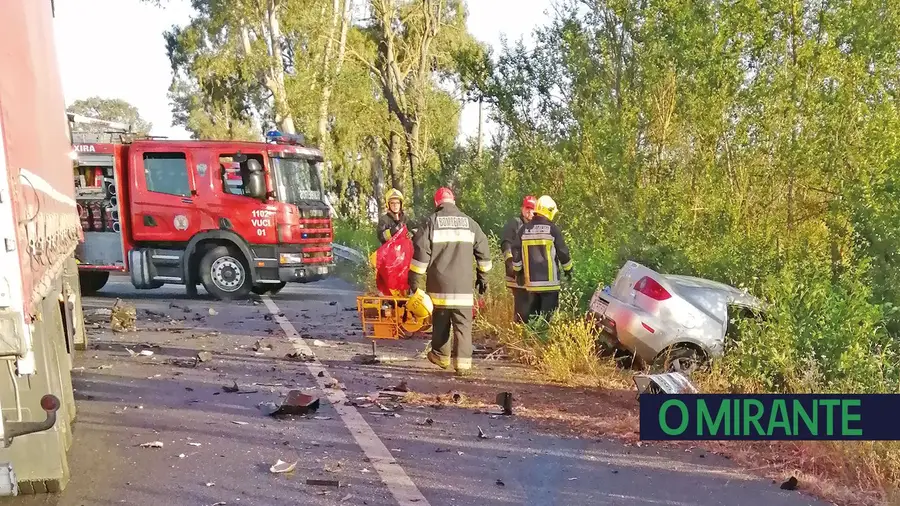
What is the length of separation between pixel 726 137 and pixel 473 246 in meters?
4.78

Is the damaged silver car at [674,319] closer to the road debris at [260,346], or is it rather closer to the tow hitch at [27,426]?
the road debris at [260,346]

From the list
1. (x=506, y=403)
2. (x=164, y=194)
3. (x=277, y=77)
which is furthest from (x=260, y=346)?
(x=277, y=77)

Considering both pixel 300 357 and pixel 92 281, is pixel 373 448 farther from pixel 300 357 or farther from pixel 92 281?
pixel 92 281

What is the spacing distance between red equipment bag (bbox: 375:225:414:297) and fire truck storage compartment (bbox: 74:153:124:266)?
22.8 ft

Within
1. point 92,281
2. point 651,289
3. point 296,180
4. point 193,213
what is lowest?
point 92,281

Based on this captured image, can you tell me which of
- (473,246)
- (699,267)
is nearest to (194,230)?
(473,246)

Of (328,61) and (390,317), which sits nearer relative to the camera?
(390,317)

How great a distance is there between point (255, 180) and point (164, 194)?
5.23ft

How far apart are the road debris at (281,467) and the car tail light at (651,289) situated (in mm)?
3655

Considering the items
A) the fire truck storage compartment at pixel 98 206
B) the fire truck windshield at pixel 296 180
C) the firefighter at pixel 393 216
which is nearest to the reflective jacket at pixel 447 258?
the firefighter at pixel 393 216

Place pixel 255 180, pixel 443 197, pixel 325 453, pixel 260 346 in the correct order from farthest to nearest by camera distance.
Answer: pixel 255 180, pixel 260 346, pixel 443 197, pixel 325 453

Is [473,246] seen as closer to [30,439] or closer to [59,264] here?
[59,264]

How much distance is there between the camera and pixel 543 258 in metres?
8.41

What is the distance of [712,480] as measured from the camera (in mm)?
4809
